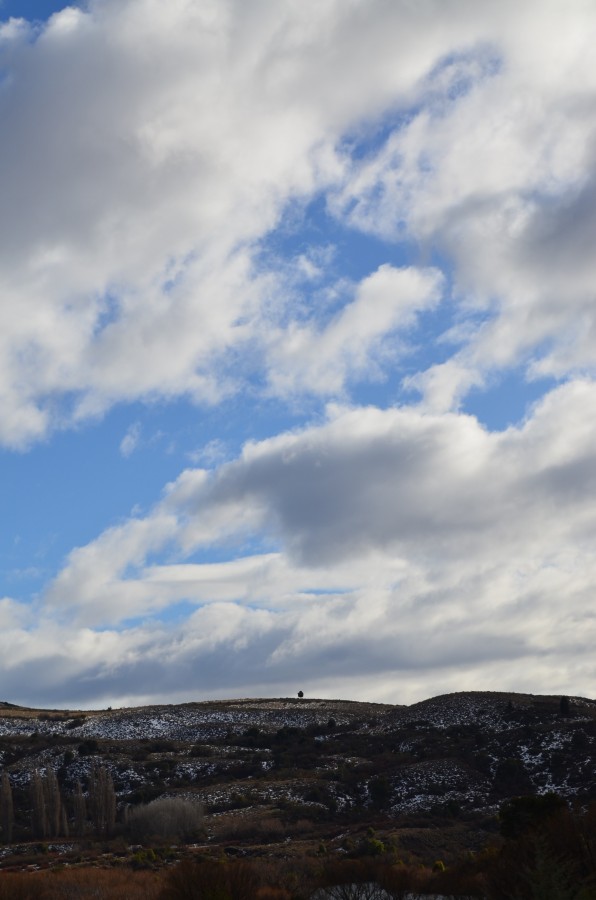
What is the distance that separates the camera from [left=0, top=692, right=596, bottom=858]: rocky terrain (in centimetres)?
7475

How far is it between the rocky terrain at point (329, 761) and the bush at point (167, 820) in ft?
4.52

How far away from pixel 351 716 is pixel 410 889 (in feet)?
273

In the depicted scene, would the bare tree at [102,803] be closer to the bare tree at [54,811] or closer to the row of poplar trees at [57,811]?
the row of poplar trees at [57,811]

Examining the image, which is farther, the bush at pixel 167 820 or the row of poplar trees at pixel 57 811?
the row of poplar trees at pixel 57 811

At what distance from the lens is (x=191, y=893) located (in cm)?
3700

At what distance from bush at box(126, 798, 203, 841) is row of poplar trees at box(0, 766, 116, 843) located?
3378mm

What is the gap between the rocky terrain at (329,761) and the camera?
245 feet

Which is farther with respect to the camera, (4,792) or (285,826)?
(4,792)

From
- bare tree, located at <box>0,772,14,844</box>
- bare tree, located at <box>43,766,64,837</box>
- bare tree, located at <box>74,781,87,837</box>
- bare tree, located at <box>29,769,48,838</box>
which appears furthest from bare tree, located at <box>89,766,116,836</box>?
bare tree, located at <box>0,772,14,844</box>

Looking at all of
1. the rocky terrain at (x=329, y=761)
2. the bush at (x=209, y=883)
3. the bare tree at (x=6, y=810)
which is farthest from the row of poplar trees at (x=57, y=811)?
the bush at (x=209, y=883)

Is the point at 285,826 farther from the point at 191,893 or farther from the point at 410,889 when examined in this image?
the point at 191,893

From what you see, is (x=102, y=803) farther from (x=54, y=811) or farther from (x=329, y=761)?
(x=329, y=761)

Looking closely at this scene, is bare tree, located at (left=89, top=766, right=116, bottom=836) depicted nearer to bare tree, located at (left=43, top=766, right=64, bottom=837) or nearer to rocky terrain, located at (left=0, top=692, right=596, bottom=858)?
bare tree, located at (left=43, top=766, right=64, bottom=837)

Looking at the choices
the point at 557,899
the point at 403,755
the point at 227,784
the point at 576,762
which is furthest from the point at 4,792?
the point at 557,899
